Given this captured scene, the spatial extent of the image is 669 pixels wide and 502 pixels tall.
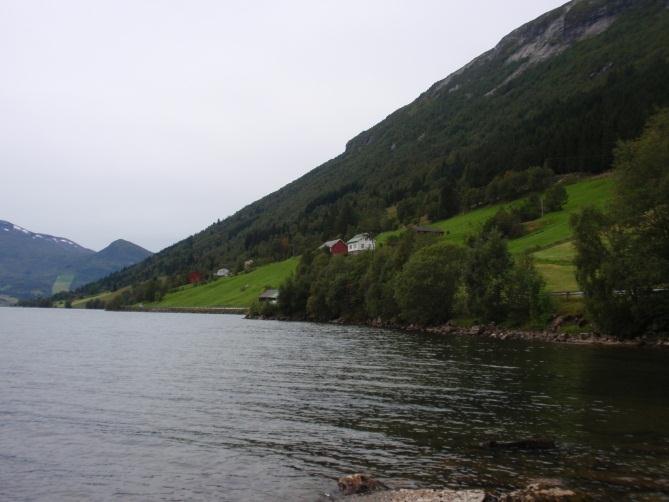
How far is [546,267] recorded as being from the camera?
332 feet

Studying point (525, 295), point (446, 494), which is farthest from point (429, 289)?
point (446, 494)

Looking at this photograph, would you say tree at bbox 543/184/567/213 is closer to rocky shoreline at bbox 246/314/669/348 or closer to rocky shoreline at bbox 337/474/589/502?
rocky shoreline at bbox 246/314/669/348

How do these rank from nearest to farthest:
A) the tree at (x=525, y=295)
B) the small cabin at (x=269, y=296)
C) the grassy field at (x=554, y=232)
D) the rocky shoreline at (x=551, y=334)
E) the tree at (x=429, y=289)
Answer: the rocky shoreline at (x=551, y=334), the tree at (x=525, y=295), the grassy field at (x=554, y=232), the tree at (x=429, y=289), the small cabin at (x=269, y=296)

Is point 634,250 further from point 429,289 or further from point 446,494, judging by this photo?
point 446,494

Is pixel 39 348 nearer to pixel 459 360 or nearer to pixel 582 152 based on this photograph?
pixel 459 360

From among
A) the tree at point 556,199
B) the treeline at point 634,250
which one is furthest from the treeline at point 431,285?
the tree at point 556,199

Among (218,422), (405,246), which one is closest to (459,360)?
(218,422)

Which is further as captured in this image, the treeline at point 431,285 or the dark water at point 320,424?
the treeline at point 431,285

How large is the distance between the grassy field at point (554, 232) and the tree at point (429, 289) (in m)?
16.6

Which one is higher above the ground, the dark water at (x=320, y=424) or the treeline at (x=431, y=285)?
the treeline at (x=431, y=285)

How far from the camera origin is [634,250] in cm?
6519

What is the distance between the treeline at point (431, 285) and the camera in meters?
86.2

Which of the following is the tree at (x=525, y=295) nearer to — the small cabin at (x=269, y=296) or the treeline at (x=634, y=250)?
the treeline at (x=634, y=250)

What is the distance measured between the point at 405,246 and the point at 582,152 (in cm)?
9329
